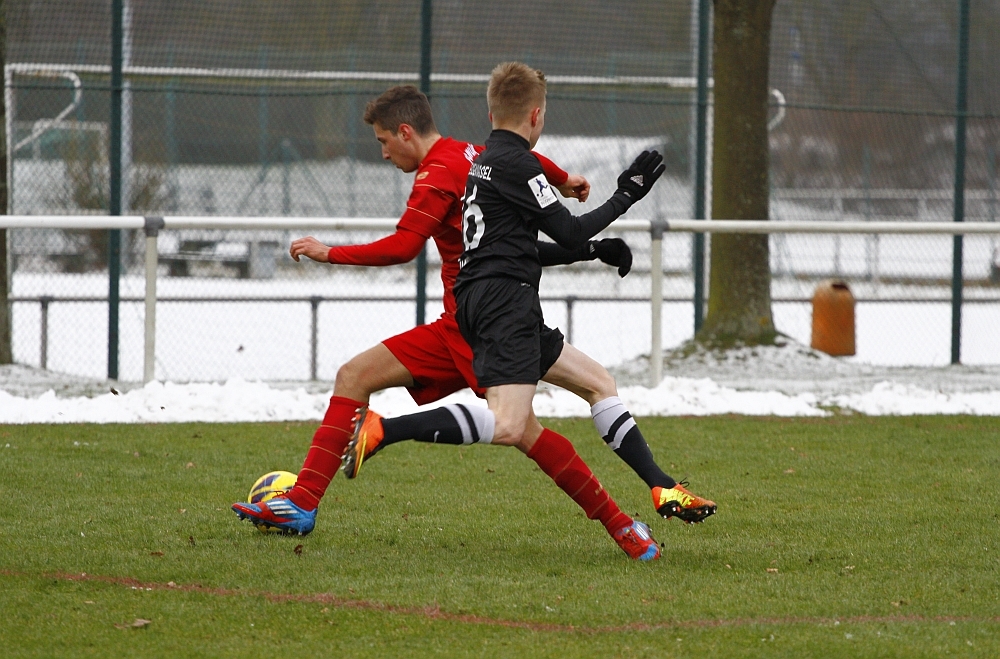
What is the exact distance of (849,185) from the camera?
15602mm

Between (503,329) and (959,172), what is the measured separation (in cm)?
838

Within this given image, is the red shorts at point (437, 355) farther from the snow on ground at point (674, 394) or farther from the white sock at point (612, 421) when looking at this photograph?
the snow on ground at point (674, 394)

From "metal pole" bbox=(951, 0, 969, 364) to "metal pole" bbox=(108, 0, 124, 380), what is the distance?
292 inches

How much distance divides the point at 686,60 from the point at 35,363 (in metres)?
6.54

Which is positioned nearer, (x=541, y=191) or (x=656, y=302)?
(x=541, y=191)

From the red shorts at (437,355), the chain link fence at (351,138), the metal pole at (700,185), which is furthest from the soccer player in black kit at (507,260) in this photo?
the metal pole at (700,185)

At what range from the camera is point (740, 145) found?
1083cm

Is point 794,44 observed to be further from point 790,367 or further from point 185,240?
point 185,240

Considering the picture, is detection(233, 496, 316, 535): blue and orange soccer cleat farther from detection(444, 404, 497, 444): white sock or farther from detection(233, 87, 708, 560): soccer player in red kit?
detection(444, 404, 497, 444): white sock

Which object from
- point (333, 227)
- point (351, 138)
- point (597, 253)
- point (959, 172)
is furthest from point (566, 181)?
point (959, 172)

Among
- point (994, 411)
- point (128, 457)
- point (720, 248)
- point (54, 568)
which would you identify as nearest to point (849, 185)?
point (720, 248)

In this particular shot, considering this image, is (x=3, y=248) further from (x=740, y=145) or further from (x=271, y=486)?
(x=740, y=145)

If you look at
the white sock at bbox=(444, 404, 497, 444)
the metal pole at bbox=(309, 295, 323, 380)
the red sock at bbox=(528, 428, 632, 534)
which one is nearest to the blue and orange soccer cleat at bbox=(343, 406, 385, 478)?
the white sock at bbox=(444, 404, 497, 444)

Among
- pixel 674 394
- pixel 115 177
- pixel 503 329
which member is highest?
pixel 115 177
